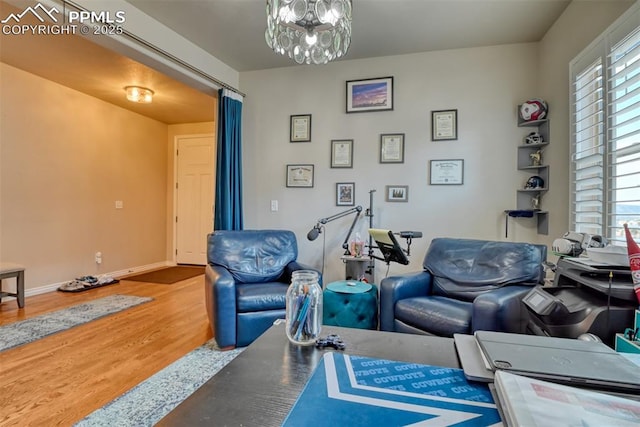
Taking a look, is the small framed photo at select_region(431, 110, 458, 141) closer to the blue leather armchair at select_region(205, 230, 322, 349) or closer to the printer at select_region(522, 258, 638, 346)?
the blue leather armchair at select_region(205, 230, 322, 349)

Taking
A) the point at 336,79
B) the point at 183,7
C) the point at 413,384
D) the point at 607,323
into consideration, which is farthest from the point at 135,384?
the point at 336,79

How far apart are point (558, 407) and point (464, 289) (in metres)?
2.09

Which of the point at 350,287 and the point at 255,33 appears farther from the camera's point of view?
the point at 255,33

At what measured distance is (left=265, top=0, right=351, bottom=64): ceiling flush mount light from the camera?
5.77 ft

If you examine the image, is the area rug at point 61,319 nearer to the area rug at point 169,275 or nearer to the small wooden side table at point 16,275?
the small wooden side table at point 16,275

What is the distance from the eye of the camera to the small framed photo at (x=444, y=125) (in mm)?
3191

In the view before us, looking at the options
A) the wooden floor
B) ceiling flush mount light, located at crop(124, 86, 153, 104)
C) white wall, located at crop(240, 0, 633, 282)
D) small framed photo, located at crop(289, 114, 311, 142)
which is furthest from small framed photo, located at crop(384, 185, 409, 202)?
ceiling flush mount light, located at crop(124, 86, 153, 104)

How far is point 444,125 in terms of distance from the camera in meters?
3.22

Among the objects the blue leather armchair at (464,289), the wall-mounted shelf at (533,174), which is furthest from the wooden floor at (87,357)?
the wall-mounted shelf at (533,174)

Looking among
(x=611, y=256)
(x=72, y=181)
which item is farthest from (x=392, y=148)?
(x=72, y=181)

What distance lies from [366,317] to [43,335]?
2607 millimetres

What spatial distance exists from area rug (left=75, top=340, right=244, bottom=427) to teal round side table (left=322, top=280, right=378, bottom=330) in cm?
77

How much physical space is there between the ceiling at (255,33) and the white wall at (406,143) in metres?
0.18

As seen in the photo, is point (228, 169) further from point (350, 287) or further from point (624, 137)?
point (624, 137)
